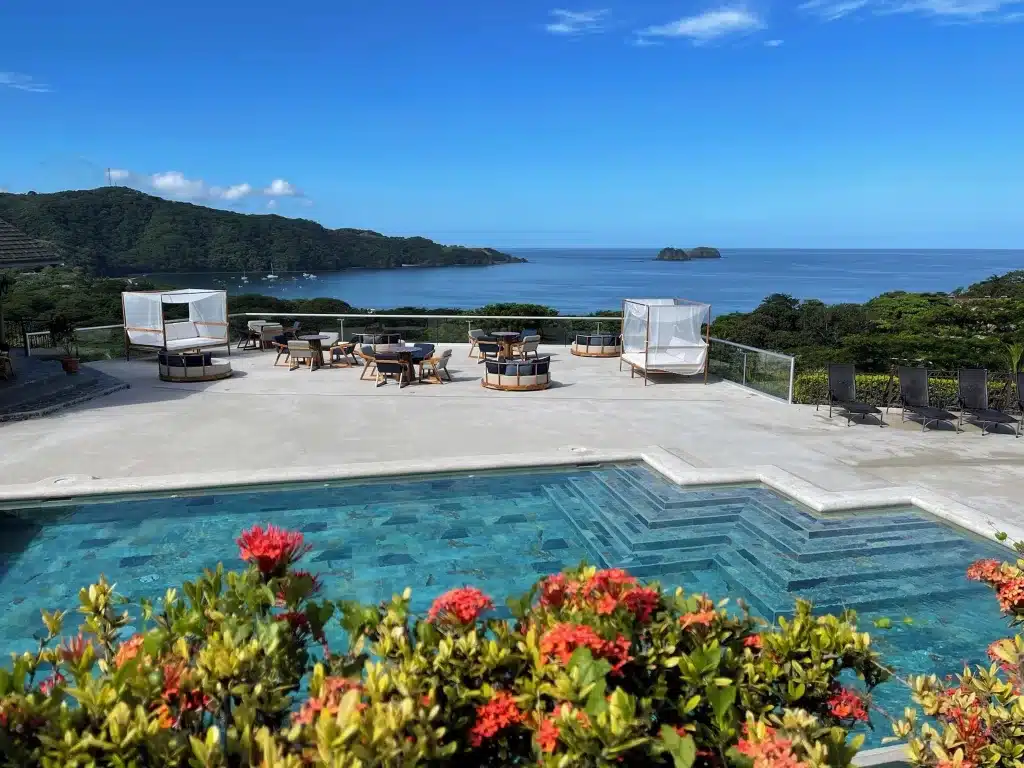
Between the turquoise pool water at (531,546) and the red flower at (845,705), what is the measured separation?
6.33 feet

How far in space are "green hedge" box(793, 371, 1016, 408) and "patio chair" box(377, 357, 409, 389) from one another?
20.7 ft

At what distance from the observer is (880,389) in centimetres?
1116

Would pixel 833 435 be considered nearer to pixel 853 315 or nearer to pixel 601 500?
pixel 601 500

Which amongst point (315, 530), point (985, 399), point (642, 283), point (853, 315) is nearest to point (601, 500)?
point (315, 530)

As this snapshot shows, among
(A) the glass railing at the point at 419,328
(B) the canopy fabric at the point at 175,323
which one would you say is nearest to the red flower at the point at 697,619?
(A) the glass railing at the point at 419,328

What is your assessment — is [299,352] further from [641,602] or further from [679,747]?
[679,747]

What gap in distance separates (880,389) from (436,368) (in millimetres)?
7243

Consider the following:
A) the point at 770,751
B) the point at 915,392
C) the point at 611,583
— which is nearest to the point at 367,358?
the point at 915,392

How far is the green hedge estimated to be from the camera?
10398 millimetres

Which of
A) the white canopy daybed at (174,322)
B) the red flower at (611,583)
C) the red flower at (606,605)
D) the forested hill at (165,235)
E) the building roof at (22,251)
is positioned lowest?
the red flower at (606,605)

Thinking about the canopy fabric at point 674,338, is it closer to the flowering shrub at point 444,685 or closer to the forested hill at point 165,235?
the flowering shrub at point 444,685

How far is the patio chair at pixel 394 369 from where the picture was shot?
Answer: 12381mm

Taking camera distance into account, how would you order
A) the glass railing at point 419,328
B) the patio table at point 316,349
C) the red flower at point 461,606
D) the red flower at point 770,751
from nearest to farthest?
the red flower at point 770,751
the red flower at point 461,606
the glass railing at point 419,328
the patio table at point 316,349

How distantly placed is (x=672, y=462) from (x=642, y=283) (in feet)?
306
